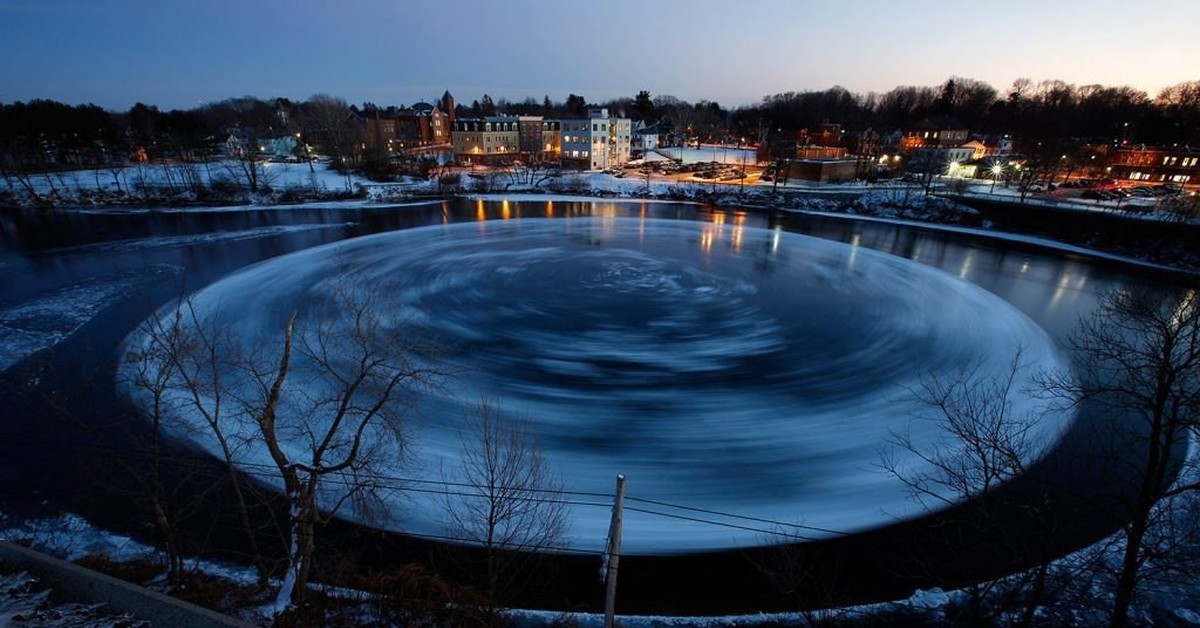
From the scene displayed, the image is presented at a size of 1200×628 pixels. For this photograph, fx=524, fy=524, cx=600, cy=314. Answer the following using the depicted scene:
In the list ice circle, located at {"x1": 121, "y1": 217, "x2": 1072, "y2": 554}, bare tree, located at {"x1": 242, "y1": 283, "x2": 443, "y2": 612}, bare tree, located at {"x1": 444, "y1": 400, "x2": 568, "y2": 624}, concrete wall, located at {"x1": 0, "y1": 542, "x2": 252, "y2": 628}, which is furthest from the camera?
ice circle, located at {"x1": 121, "y1": 217, "x2": 1072, "y2": 554}

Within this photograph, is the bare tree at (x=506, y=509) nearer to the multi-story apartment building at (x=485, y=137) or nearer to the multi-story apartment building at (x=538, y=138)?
the multi-story apartment building at (x=538, y=138)

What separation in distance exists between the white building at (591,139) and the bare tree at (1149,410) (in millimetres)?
57132

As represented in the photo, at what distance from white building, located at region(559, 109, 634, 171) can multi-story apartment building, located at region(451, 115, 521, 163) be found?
9699mm

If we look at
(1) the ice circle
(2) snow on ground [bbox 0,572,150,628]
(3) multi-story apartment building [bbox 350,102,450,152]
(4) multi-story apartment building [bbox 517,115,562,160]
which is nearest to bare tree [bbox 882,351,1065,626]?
(1) the ice circle

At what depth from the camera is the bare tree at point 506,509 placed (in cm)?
843

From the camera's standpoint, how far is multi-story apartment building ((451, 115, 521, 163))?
78.5m

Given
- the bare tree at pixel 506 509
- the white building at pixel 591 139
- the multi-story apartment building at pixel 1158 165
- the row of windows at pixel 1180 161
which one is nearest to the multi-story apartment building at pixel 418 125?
the white building at pixel 591 139

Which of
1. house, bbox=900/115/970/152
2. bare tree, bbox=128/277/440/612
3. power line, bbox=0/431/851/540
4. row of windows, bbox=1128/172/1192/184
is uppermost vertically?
A: house, bbox=900/115/970/152

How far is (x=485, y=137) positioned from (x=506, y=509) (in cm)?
7630

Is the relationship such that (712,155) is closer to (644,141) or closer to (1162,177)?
(644,141)

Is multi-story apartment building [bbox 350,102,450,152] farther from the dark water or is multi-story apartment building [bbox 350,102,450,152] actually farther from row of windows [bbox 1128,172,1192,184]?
row of windows [bbox 1128,172,1192,184]

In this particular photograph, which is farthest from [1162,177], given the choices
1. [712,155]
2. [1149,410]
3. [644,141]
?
[1149,410]

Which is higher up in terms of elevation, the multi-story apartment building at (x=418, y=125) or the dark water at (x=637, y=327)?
the multi-story apartment building at (x=418, y=125)

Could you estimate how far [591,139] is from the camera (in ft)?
232
